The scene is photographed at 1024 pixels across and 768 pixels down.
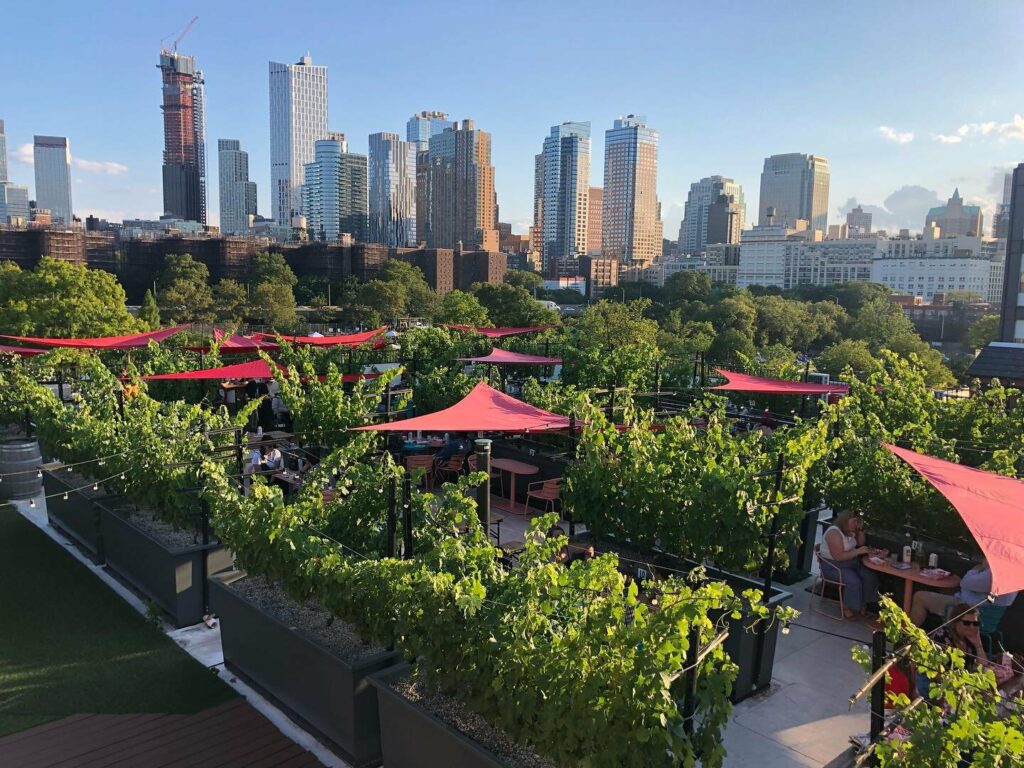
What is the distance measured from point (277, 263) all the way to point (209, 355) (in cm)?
7830

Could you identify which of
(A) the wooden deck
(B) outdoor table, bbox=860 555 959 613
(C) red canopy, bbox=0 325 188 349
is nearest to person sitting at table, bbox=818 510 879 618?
(B) outdoor table, bbox=860 555 959 613

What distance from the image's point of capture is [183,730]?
6.48 metres

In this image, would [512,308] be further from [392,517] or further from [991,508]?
[392,517]

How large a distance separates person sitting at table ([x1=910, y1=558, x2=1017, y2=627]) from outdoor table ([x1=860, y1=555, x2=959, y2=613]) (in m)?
0.10

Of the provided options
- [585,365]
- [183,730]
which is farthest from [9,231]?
[183,730]

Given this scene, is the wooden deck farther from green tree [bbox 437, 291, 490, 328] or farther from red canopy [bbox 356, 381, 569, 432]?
→ green tree [bbox 437, 291, 490, 328]

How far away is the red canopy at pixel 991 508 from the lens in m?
5.88

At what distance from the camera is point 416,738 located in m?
5.42

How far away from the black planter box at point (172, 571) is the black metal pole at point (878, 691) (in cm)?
678

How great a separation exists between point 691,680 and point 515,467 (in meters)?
8.73

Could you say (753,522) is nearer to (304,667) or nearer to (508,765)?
(508,765)

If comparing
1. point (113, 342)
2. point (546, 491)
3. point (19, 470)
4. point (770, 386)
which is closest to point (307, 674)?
point (546, 491)

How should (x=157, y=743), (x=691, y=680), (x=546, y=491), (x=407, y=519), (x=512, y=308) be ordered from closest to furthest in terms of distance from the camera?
(x=691, y=680)
(x=157, y=743)
(x=407, y=519)
(x=546, y=491)
(x=512, y=308)

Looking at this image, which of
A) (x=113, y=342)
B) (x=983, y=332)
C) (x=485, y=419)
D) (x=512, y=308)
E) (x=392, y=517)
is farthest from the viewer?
(x=983, y=332)
